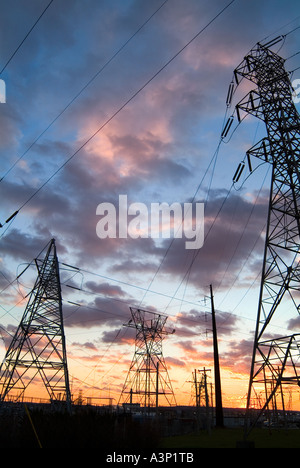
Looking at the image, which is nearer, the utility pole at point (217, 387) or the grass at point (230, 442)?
the grass at point (230, 442)

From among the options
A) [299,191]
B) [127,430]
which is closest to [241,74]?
[299,191]

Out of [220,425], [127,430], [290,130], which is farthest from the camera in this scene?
[220,425]

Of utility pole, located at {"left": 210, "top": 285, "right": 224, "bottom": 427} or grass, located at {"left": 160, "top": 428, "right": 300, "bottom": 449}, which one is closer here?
grass, located at {"left": 160, "top": 428, "right": 300, "bottom": 449}

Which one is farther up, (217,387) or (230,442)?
(217,387)

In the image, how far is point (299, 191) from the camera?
1948 cm

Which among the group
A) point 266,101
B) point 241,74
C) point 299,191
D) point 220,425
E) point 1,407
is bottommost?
point 220,425

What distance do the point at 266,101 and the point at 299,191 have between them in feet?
21.5

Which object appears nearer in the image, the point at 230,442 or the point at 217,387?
the point at 230,442
